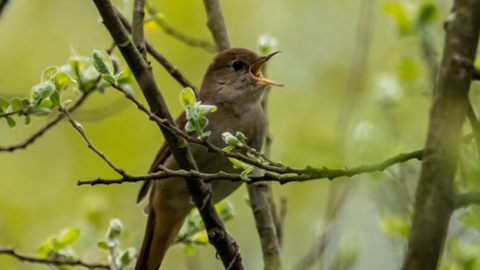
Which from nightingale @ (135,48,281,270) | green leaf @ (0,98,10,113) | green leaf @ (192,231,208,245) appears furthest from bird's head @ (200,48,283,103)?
green leaf @ (0,98,10,113)

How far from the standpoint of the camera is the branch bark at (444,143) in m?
1.73

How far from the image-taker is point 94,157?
824cm

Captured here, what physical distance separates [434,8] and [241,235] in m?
6.16

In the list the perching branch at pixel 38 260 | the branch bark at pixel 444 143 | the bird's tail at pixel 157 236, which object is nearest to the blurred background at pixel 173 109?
Answer: the bird's tail at pixel 157 236

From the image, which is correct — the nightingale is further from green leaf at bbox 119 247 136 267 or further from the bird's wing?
green leaf at bbox 119 247 136 267

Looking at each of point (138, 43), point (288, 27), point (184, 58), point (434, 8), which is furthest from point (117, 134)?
point (434, 8)

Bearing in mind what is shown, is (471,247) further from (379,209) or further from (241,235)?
(241,235)

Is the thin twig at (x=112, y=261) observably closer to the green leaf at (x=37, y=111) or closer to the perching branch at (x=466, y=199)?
the green leaf at (x=37, y=111)

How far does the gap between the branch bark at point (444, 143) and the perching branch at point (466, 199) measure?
3.0 inches

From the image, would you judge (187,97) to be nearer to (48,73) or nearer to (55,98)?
(55,98)

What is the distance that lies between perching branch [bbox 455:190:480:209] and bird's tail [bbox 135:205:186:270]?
3.00 meters

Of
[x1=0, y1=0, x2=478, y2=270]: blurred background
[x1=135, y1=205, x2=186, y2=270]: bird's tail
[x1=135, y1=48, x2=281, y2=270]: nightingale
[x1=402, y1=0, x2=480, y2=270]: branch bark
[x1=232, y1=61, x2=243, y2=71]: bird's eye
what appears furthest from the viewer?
[x1=0, y1=0, x2=478, y2=270]: blurred background

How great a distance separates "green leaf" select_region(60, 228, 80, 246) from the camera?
3338 mm

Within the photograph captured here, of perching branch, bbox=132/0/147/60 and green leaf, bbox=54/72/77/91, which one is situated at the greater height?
perching branch, bbox=132/0/147/60
